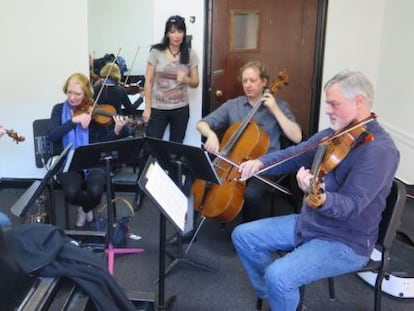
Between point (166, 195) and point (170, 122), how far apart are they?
1.74 m

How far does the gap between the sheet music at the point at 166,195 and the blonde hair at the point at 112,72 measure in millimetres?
1619

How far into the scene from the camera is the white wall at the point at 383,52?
334cm

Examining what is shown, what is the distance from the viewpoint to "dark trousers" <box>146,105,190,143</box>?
133 inches

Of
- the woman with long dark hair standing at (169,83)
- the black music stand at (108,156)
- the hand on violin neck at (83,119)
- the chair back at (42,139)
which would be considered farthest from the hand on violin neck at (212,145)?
the chair back at (42,139)

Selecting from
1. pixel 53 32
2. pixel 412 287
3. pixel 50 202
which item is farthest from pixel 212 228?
pixel 53 32

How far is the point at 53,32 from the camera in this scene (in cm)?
345

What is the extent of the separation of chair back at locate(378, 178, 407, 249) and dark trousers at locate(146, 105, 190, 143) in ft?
6.24

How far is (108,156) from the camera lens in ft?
7.66

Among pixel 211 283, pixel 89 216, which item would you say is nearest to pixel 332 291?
pixel 211 283

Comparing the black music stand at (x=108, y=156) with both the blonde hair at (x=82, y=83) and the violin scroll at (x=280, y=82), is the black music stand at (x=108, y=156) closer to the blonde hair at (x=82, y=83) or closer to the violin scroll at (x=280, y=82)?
the blonde hair at (x=82, y=83)

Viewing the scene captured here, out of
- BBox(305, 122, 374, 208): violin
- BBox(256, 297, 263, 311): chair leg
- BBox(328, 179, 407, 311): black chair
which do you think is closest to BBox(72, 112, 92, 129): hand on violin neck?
BBox(256, 297, 263, 311): chair leg

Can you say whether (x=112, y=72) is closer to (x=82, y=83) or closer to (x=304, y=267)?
(x=82, y=83)

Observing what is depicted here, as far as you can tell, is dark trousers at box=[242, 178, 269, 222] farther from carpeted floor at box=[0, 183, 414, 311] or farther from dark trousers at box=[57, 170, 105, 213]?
dark trousers at box=[57, 170, 105, 213]

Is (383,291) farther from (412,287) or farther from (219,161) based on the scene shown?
(219,161)
